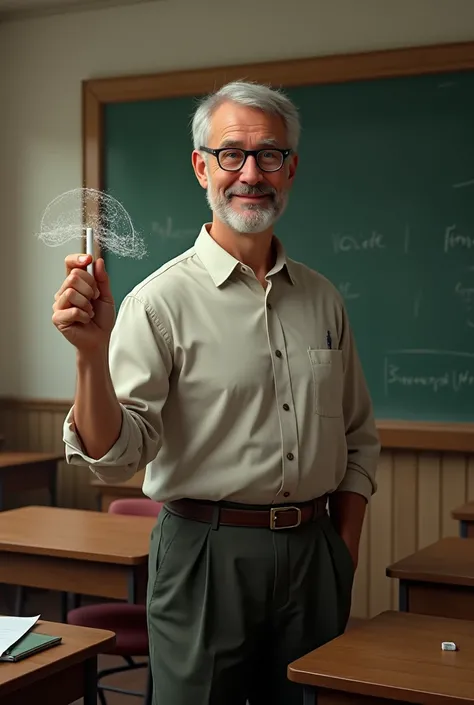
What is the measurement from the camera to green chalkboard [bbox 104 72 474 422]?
448 centimetres

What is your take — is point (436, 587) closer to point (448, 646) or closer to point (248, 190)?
point (448, 646)

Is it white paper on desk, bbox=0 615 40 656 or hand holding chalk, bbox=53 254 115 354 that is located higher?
hand holding chalk, bbox=53 254 115 354

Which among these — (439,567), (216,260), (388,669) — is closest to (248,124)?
(216,260)

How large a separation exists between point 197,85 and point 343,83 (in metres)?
0.74

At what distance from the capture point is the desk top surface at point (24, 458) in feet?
15.9

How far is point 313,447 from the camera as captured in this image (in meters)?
1.98

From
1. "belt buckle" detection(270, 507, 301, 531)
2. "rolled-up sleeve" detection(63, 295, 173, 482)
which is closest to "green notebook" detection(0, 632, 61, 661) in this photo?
"rolled-up sleeve" detection(63, 295, 173, 482)

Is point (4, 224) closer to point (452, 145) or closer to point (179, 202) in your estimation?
point (179, 202)

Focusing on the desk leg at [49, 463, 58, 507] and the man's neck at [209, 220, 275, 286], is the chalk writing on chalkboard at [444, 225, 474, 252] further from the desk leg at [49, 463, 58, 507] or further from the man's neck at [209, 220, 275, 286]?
the man's neck at [209, 220, 275, 286]

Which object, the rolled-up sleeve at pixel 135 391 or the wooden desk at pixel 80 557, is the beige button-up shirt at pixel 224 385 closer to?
the rolled-up sleeve at pixel 135 391

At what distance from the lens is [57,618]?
4.79m

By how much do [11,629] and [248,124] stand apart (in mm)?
1041

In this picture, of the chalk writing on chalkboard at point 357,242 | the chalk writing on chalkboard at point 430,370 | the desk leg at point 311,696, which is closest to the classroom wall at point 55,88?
the chalk writing on chalkboard at point 357,242

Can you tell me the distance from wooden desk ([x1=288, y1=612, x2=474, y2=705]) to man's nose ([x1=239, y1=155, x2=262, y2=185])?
2.81 ft
